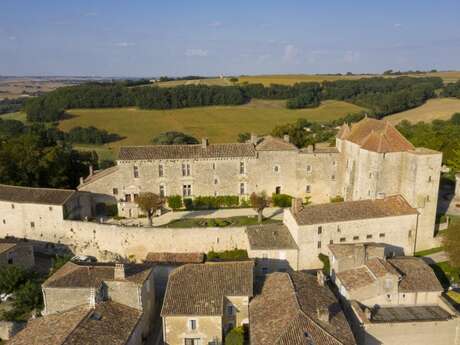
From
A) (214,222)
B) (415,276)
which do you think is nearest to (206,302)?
(415,276)

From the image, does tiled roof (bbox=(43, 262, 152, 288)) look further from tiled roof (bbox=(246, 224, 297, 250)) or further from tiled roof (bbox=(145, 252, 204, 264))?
tiled roof (bbox=(246, 224, 297, 250))

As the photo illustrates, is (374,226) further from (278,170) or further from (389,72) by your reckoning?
(389,72)

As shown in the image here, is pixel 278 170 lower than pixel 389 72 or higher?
lower

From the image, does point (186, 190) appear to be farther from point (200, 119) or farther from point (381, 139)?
point (200, 119)

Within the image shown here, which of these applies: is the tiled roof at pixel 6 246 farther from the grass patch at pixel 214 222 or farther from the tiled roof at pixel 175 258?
the grass patch at pixel 214 222

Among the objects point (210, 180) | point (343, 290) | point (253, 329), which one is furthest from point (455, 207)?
point (253, 329)
